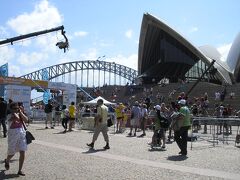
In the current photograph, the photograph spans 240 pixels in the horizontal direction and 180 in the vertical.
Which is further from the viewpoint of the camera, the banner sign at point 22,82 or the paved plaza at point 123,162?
the banner sign at point 22,82

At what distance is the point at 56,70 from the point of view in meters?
116

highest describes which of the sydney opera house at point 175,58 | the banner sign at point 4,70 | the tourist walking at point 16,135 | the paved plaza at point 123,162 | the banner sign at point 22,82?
the sydney opera house at point 175,58

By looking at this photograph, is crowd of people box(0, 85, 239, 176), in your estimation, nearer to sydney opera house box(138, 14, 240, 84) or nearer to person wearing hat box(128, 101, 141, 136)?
person wearing hat box(128, 101, 141, 136)

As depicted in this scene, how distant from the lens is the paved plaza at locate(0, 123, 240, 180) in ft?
→ 29.4

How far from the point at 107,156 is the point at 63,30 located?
68.9 feet

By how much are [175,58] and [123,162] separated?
6094 cm

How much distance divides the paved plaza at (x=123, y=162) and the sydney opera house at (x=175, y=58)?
44.4 meters

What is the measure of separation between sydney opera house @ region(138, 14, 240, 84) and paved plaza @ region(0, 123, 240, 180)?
4435 cm

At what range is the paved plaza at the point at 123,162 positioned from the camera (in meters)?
8.97

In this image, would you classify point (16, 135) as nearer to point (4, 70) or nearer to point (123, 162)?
point (123, 162)

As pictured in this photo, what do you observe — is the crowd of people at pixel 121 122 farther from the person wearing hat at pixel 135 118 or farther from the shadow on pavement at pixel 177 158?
the shadow on pavement at pixel 177 158

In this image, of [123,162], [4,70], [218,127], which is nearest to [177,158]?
[123,162]

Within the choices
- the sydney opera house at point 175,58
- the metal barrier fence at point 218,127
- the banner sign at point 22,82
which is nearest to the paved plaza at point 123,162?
the metal barrier fence at point 218,127

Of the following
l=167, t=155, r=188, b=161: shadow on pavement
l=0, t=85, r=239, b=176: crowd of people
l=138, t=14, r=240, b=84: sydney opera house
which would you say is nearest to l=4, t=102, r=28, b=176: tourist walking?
l=0, t=85, r=239, b=176: crowd of people
